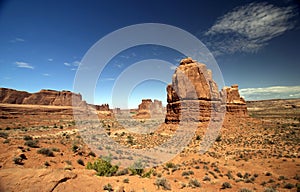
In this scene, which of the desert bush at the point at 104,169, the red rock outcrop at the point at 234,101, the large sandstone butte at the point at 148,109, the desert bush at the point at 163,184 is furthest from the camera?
the large sandstone butte at the point at 148,109

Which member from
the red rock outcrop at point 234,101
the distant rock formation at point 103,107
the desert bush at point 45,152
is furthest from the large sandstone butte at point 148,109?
the desert bush at point 45,152

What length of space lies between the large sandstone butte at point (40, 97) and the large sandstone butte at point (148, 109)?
A: 122 feet

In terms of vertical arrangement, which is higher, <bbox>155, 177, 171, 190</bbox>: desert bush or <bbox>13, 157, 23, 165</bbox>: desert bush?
<bbox>13, 157, 23, 165</bbox>: desert bush

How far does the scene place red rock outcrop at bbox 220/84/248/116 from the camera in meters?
41.1

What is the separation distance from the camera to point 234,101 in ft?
138

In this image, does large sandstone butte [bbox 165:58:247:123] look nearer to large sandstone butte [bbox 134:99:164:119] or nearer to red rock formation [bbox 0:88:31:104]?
large sandstone butte [bbox 134:99:164:119]

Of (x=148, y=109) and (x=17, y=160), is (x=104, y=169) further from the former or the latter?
(x=148, y=109)

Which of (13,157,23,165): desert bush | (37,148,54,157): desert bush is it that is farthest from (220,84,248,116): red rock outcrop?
(13,157,23,165): desert bush

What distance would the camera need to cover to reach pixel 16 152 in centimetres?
885

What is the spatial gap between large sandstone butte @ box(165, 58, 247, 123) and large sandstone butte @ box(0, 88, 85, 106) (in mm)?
73723

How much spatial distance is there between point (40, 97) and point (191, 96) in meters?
81.1

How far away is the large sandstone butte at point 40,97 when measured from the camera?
68688mm

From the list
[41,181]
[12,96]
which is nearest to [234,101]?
[41,181]

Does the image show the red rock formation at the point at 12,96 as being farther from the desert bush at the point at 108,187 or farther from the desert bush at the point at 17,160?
the desert bush at the point at 108,187
